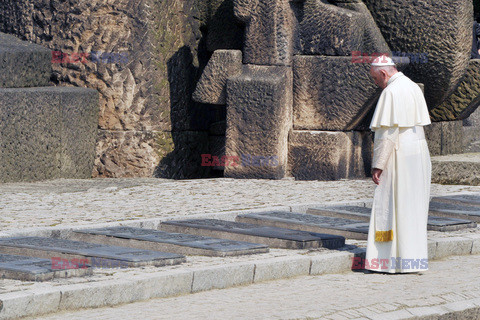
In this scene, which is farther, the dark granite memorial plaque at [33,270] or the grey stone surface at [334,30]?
the grey stone surface at [334,30]

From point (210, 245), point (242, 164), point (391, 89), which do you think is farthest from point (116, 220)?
point (242, 164)

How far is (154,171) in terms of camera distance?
12.3m

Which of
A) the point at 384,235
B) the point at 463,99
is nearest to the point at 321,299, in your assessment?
the point at 384,235

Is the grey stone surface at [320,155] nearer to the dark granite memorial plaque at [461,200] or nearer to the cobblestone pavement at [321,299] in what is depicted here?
the dark granite memorial plaque at [461,200]

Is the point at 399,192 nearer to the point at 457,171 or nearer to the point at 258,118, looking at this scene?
the point at 258,118

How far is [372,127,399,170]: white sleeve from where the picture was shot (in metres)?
6.77

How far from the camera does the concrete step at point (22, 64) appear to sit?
1116 centimetres

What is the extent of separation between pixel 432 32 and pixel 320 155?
2177 millimetres

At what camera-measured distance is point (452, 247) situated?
753cm

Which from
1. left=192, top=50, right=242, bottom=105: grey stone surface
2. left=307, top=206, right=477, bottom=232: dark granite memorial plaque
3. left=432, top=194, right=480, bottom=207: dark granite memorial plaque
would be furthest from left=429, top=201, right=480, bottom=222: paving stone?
left=192, top=50, right=242, bottom=105: grey stone surface

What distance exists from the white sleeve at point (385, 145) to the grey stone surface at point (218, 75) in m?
5.09

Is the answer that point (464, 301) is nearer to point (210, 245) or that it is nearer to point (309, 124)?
point (210, 245)

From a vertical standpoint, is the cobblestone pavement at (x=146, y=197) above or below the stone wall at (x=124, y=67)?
below

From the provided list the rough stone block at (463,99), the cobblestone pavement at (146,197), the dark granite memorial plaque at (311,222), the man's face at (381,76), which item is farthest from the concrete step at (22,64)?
the man's face at (381,76)
